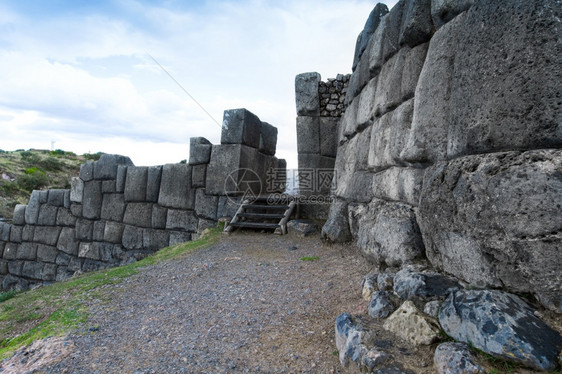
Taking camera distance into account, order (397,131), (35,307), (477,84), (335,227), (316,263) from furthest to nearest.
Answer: (335,227) < (316,263) < (35,307) < (397,131) < (477,84)

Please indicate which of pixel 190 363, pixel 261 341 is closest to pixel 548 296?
pixel 261 341

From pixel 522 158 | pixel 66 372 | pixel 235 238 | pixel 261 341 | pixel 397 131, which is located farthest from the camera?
pixel 235 238

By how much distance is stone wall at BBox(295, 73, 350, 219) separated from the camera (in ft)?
25.9

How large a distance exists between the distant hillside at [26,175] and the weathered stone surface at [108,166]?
681 centimetres

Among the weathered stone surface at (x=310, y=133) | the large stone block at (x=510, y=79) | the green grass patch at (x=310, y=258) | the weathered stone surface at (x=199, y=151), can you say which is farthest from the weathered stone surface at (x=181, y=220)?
the large stone block at (x=510, y=79)

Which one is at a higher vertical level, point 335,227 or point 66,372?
point 335,227

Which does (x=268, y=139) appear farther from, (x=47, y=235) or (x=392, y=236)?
(x=47, y=235)

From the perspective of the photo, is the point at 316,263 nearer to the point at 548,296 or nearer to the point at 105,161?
the point at 548,296

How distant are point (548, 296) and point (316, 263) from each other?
290 cm

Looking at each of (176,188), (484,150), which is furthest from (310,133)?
(484,150)

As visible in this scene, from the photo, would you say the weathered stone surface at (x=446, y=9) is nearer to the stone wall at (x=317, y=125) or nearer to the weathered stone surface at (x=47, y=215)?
the stone wall at (x=317, y=125)

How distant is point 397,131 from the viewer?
142 inches

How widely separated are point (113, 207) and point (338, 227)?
5893 millimetres

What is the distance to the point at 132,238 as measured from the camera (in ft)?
26.7
